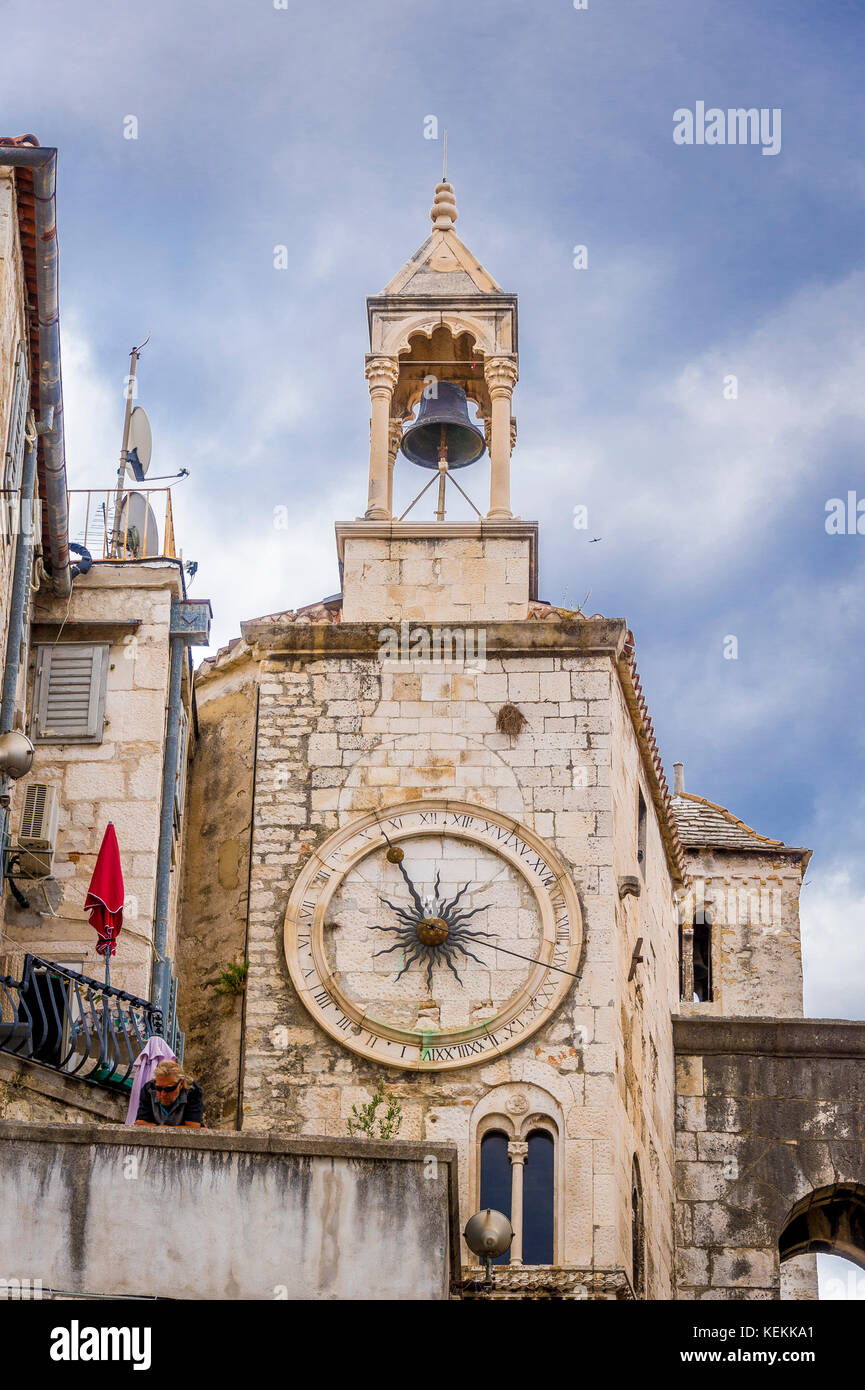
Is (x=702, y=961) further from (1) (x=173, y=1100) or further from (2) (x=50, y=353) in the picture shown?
(1) (x=173, y=1100)

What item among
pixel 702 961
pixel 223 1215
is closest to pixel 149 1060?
pixel 223 1215

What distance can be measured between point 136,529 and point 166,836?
3.72 m

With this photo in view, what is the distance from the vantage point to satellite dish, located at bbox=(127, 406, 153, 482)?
82.5ft

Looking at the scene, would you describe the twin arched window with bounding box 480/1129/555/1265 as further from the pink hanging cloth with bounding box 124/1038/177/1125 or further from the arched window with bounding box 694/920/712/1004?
the arched window with bounding box 694/920/712/1004

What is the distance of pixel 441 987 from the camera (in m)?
21.7

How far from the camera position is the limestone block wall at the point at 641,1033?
2166 centimetres

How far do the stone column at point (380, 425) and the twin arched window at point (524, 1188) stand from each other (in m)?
6.63

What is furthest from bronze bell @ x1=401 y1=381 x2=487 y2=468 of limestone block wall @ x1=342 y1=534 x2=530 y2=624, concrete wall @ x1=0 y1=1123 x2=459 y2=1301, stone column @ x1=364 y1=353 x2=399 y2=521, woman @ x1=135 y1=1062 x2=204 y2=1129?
concrete wall @ x1=0 y1=1123 x2=459 y2=1301

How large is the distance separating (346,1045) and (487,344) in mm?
7627

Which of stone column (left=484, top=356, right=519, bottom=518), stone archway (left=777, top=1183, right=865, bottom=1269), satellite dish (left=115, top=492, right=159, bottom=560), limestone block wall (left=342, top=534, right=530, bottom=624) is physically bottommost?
stone archway (left=777, top=1183, right=865, bottom=1269)

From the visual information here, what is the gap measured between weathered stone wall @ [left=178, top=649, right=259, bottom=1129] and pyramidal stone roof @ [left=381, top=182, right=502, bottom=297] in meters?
4.24
